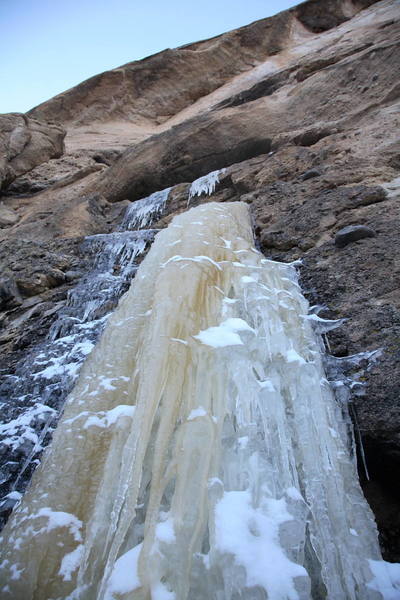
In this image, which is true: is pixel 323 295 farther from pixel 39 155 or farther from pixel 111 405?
pixel 39 155

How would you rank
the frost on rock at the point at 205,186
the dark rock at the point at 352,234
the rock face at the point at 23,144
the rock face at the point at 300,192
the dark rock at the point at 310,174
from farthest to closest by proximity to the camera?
the rock face at the point at 23,144 → the frost on rock at the point at 205,186 → the dark rock at the point at 310,174 → the dark rock at the point at 352,234 → the rock face at the point at 300,192

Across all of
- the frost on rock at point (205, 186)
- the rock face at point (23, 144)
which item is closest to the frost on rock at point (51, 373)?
the frost on rock at point (205, 186)

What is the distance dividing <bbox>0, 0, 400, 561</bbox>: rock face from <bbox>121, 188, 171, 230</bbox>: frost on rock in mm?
161

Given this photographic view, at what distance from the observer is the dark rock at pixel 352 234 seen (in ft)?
11.7

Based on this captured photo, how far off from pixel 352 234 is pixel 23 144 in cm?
835

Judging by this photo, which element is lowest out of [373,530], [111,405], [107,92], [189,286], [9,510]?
[373,530]

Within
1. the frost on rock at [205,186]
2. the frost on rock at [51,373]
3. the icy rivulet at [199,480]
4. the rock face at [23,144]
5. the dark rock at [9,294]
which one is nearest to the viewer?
the icy rivulet at [199,480]

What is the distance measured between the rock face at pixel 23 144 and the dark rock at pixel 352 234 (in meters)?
7.34

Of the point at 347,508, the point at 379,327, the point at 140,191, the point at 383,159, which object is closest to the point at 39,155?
the point at 140,191

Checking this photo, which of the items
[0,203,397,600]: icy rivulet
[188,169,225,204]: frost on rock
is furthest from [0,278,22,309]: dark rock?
[188,169,225,204]: frost on rock

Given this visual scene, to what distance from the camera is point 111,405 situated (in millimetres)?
2471

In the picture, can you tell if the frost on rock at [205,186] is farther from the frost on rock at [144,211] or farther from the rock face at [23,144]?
the rock face at [23,144]

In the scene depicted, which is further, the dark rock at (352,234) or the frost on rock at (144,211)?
the frost on rock at (144,211)

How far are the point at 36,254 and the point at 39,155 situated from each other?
18.5ft
